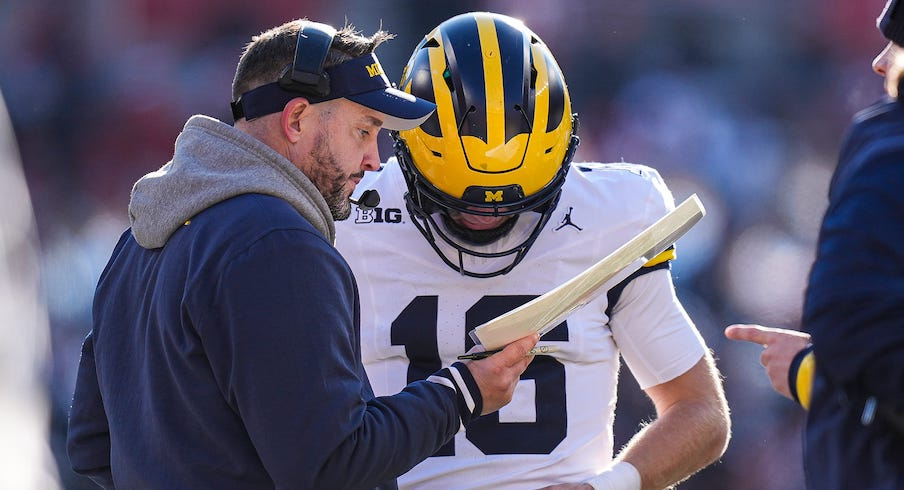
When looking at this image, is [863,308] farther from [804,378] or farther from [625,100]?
[625,100]

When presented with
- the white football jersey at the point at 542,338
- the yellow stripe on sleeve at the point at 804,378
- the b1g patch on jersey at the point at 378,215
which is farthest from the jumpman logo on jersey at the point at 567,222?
the yellow stripe on sleeve at the point at 804,378

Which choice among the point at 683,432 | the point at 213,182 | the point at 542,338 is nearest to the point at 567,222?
the point at 542,338

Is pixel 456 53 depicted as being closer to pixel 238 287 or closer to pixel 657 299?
pixel 657 299

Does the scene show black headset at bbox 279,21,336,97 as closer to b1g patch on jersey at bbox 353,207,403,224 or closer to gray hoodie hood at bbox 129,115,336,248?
gray hoodie hood at bbox 129,115,336,248

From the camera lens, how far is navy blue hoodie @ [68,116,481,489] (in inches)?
64.2

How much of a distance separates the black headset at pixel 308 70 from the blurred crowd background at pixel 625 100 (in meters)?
2.53

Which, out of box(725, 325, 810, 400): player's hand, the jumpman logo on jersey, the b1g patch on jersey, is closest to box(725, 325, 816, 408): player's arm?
box(725, 325, 810, 400): player's hand

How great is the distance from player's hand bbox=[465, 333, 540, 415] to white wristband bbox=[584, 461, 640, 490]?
41 centimetres

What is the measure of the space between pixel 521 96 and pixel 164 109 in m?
2.73

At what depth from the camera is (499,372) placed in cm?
192

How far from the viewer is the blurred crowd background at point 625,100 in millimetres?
4352

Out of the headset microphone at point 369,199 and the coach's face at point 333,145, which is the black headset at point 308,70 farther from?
the headset microphone at point 369,199

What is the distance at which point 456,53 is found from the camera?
241 cm

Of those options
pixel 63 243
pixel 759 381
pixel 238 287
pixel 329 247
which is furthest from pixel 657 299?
pixel 63 243
